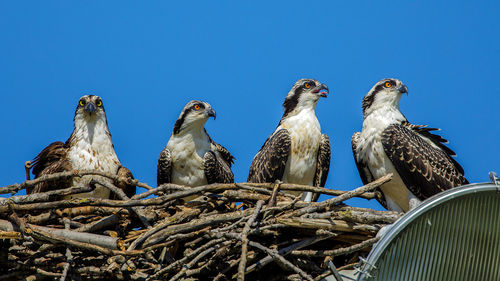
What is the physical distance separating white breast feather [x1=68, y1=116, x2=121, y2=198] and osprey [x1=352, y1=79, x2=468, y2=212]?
332 cm

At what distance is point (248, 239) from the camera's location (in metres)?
5.68

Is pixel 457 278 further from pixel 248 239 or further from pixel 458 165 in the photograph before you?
pixel 458 165

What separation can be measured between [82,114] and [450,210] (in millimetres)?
5963

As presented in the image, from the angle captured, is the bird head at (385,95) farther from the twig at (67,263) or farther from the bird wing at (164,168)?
the twig at (67,263)

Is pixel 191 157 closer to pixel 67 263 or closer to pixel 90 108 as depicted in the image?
pixel 90 108

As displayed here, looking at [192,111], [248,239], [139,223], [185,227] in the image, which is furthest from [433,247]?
[192,111]

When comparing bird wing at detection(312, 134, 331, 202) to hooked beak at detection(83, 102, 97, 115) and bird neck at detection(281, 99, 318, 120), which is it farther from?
hooked beak at detection(83, 102, 97, 115)

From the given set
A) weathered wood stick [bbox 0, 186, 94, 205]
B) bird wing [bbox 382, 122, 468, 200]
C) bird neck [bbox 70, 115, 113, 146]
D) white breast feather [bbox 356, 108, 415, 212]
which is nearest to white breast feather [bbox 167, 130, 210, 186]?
bird neck [bbox 70, 115, 113, 146]

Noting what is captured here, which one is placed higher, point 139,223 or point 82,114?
point 82,114

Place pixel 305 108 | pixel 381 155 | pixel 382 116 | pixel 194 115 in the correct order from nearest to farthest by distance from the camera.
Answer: pixel 381 155, pixel 382 116, pixel 305 108, pixel 194 115

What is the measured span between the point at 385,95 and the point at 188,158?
2.86 meters

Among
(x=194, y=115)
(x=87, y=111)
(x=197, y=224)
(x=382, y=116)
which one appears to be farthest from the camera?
(x=194, y=115)

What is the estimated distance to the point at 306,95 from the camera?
9.12 meters

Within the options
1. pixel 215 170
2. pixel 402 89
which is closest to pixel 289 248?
pixel 215 170
